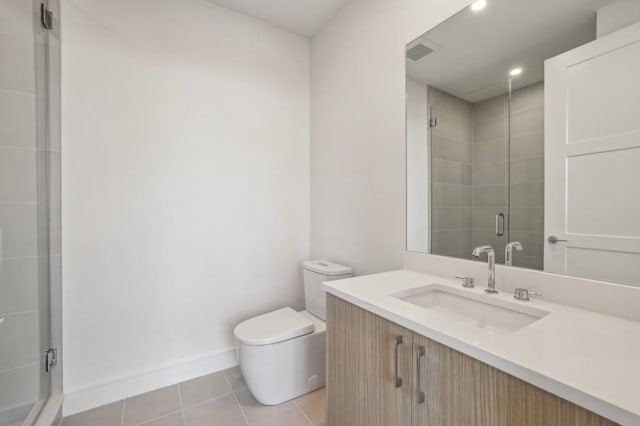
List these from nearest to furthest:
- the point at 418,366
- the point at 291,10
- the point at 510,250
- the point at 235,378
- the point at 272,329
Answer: the point at 418,366 < the point at 510,250 < the point at 272,329 < the point at 235,378 < the point at 291,10

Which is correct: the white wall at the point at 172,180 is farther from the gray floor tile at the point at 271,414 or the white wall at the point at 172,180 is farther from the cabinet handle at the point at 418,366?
the cabinet handle at the point at 418,366

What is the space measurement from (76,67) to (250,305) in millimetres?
1821

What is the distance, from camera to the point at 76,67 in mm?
1589

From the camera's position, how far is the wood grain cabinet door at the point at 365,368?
0.93m

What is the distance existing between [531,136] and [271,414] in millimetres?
1851

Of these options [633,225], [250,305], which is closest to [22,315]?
[250,305]

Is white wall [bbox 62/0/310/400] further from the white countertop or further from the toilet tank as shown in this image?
the white countertop

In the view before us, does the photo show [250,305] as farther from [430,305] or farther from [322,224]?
[430,305]

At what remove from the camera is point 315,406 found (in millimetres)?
1623

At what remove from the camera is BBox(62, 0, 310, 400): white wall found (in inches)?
63.7

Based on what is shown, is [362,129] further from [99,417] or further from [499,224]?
[99,417]

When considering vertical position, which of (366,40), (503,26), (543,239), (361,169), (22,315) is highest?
(366,40)

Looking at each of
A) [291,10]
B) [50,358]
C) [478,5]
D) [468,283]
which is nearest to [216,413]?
[50,358]

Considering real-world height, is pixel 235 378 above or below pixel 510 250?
below
